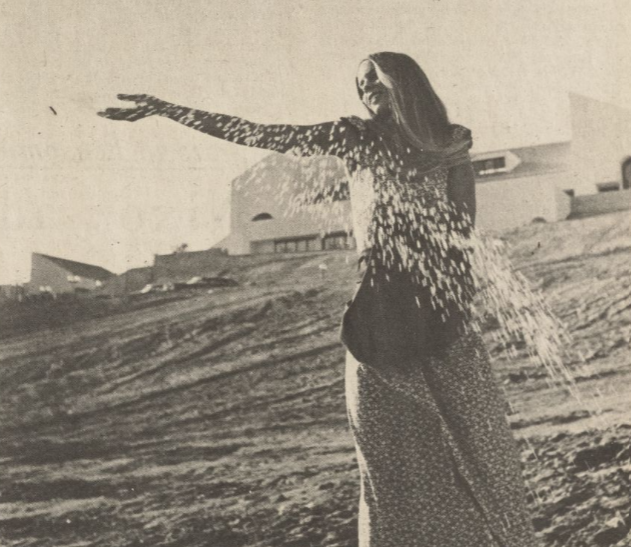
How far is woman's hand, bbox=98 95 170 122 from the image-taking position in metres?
1.51

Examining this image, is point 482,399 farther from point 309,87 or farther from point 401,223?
point 309,87

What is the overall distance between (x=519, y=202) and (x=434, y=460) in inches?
57.5

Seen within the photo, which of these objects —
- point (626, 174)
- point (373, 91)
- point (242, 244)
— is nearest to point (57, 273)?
point (242, 244)

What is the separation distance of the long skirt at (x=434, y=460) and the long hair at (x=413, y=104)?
46cm

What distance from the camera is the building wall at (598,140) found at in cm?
225

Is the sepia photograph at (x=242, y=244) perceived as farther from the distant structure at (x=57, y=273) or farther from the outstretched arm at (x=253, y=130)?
the outstretched arm at (x=253, y=130)

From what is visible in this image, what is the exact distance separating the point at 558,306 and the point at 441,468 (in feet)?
4.08

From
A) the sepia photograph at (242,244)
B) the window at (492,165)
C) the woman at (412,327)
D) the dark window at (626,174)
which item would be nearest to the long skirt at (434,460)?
the woman at (412,327)

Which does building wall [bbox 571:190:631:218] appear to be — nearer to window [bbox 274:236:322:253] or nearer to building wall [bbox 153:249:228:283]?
window [bbox 274:236:322:253]

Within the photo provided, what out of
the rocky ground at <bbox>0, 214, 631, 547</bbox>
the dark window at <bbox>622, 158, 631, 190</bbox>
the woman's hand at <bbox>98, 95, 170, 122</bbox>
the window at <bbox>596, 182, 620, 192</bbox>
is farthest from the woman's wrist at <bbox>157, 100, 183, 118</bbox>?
the window at <bbox>596, 182, 620, 192</bbox>

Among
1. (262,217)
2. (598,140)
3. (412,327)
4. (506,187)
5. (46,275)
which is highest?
(598,140)

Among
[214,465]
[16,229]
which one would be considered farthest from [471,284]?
[16,229]

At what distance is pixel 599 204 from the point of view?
263 centimetres

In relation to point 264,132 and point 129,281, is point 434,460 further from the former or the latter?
point 129,281
